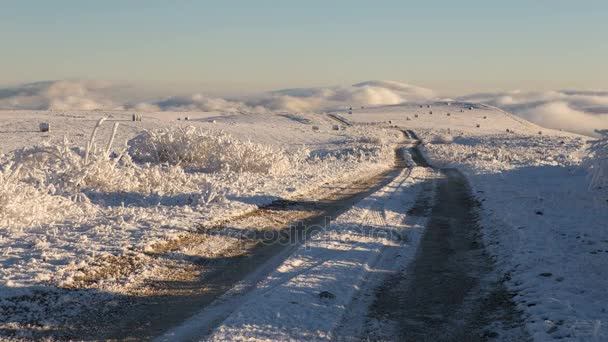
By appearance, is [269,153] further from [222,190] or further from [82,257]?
[82,257]

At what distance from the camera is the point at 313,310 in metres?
7.23

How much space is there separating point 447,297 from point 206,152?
61.5 ft

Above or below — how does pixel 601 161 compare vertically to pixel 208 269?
above

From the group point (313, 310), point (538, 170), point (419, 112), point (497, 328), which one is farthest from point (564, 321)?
point (419, 112)

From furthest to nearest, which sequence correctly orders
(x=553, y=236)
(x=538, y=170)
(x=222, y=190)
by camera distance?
(x=538, y=170) < (x=222, y=190) < (x=553, y=236)

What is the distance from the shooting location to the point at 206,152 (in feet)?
83.7

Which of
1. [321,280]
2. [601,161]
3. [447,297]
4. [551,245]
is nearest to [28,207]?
[321,280]

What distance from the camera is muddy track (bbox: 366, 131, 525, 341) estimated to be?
6766 mm

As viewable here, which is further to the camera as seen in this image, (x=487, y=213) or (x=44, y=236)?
(x=487, y=213)

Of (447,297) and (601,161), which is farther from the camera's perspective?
(601,161)

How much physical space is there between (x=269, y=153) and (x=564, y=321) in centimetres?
1841

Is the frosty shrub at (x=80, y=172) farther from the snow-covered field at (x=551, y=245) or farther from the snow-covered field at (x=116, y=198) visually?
the snow-covered field at (x=551, y=245)

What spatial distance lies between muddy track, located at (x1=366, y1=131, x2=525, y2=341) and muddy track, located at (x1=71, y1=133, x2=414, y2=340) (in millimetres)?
2104

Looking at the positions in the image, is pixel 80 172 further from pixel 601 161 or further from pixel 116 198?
pixel 601 161
